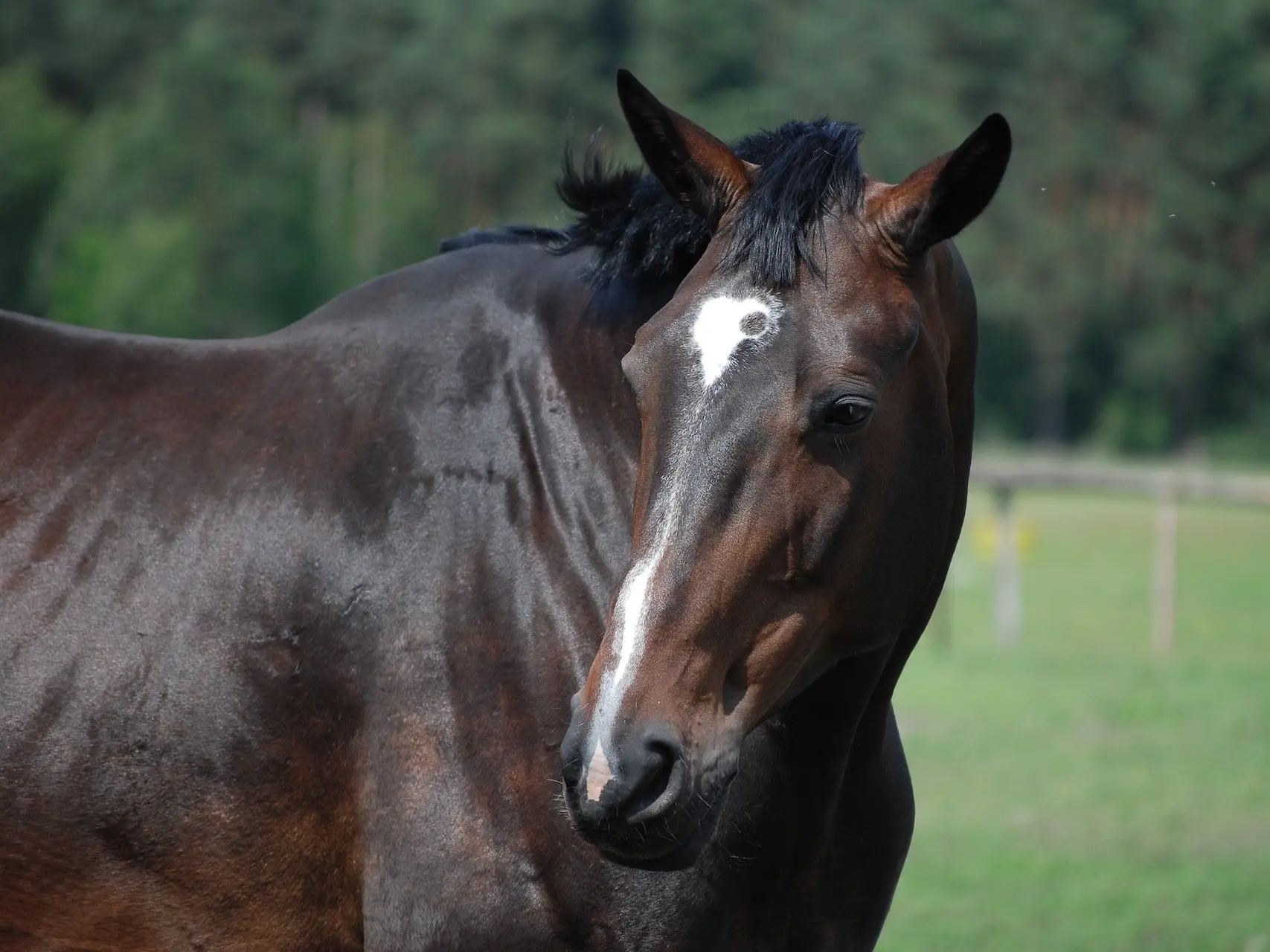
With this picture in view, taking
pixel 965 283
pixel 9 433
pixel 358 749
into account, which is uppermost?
pixel 965 283

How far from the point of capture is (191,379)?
2.52 metres

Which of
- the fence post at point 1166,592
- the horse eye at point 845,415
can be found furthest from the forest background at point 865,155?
the horse eye at point 845,415

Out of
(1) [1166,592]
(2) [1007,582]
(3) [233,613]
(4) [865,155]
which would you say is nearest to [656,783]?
(3) [233,613]

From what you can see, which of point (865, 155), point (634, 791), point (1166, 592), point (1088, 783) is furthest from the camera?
point (865, 155)

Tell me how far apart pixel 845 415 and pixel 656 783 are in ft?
1.97

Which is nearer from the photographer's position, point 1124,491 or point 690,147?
point 690,147

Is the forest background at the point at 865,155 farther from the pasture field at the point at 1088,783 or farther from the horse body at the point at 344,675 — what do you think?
the horse body at the point at 344,675

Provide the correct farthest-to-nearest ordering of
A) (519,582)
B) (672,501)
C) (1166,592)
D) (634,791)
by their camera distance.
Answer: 1. (1166,592)
2. (519,582)
3. (672,501)
4. (634,791)

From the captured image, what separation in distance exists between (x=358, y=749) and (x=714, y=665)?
0.66 meters

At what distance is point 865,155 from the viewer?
36344mm

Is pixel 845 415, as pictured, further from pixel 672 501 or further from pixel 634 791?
pixel 634 791

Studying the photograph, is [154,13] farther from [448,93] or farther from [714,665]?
[714,665]

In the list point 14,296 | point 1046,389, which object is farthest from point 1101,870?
point 1046,389

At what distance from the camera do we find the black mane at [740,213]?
207 centimetres
